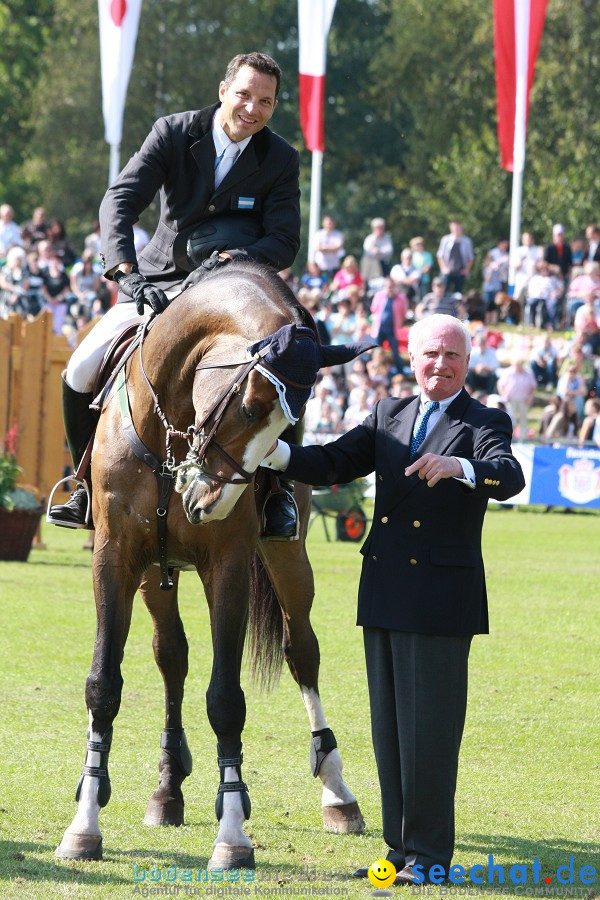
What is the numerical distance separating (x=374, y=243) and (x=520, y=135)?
5.39 metres

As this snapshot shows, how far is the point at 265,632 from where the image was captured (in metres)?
6.81

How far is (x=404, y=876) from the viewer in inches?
195

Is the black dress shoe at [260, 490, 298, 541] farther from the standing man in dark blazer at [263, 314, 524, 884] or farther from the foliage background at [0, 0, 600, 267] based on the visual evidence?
the foliage background at [0, 0, 600, 267]

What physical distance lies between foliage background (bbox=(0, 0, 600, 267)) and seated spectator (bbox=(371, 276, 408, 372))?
20114 mm

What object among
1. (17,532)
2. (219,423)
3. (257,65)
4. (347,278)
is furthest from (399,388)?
(219,423)

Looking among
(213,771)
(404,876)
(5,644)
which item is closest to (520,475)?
(404,876)

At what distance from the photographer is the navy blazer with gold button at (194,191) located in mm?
5980

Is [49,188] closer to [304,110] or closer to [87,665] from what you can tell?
[304,110]

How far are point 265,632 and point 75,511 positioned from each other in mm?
1239

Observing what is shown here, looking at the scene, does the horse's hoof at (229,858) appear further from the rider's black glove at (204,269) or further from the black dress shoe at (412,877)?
the rider's black glove at (204,269)

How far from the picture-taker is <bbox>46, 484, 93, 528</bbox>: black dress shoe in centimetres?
622

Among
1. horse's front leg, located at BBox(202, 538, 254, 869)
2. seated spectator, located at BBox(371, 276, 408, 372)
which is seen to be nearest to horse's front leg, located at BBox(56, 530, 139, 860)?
horse's front leg, located at BBox(202, 538, 254, 869)

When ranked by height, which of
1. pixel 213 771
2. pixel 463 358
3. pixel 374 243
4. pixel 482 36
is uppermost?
pixel 482 36

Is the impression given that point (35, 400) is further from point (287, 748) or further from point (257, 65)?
point (257, 65)
